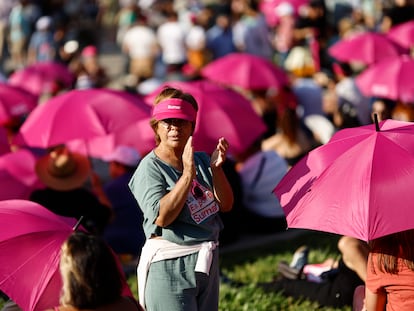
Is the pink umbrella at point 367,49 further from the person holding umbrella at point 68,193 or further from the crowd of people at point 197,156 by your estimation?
the person holding umbrella at point 68,193

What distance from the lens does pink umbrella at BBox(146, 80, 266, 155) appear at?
8516mm

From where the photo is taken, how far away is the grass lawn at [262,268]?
277 inches

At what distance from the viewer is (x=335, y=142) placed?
5.39 m

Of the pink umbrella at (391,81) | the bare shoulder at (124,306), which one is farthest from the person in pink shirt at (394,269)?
the pink umbrella at (391,81)

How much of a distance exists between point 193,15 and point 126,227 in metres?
10.0

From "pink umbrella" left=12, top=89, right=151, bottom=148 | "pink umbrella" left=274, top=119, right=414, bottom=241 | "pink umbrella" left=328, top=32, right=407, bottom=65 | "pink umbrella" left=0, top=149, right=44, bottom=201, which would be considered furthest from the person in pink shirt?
"pink umbrella" left=328, top=32, right=407, bottom=65

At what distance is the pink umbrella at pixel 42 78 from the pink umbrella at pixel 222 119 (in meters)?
3.72

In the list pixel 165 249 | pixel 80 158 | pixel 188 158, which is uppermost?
pixel 188 158

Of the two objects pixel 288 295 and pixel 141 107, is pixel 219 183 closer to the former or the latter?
pixel 288 295

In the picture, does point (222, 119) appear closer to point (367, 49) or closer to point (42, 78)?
point (367, 49)

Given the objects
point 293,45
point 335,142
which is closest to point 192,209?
point 335,142

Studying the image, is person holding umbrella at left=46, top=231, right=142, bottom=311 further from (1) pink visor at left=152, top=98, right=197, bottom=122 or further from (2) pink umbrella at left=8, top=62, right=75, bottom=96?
(2) pink umbrella at left=8, top=62, right=75, bottom=96

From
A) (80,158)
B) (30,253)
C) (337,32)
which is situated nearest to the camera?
(30,253)

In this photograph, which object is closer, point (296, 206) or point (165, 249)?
point (165, 249)
